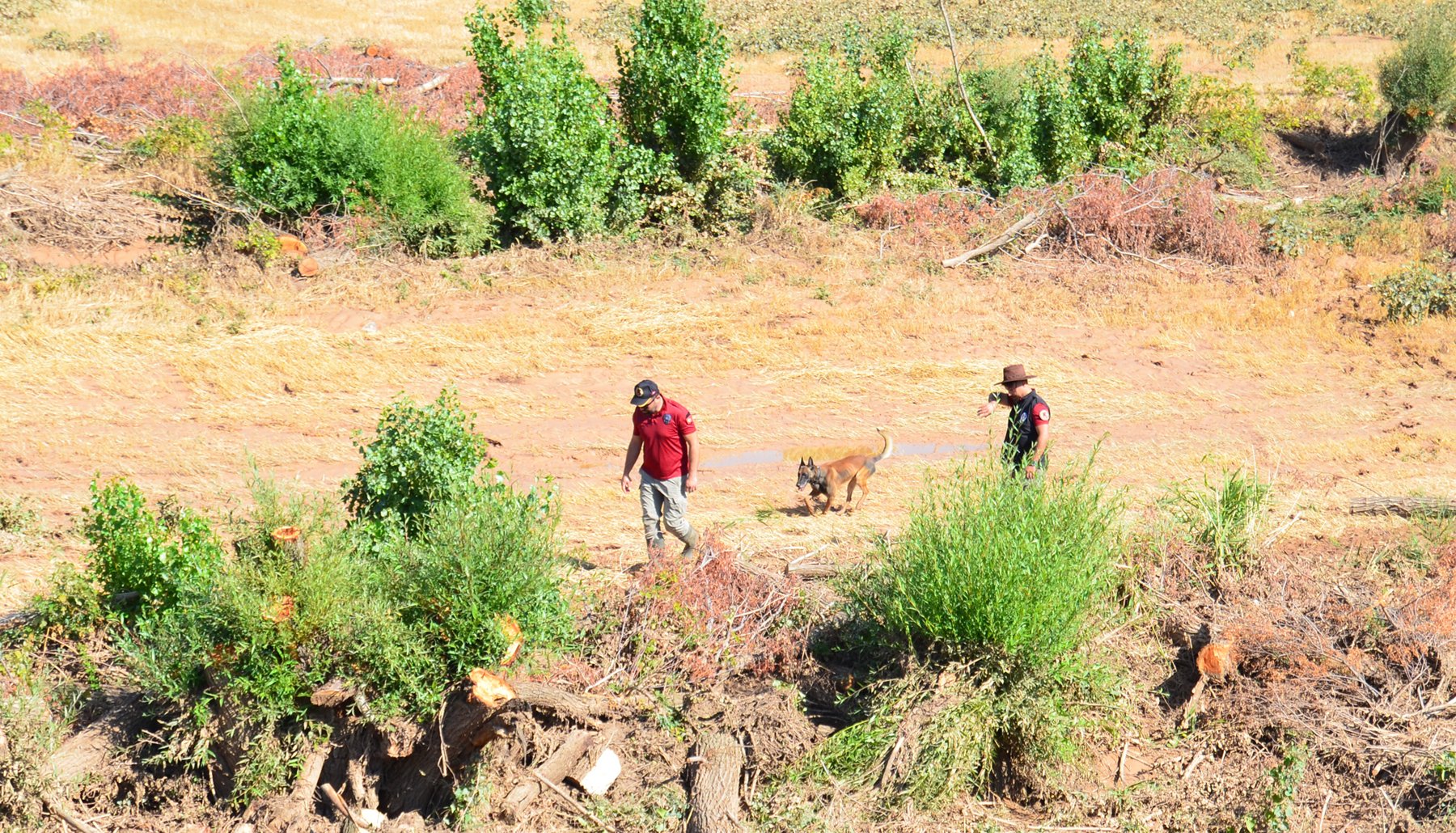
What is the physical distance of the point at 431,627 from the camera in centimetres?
707

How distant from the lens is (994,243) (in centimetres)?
1742

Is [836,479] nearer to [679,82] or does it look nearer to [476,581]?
[476,581]

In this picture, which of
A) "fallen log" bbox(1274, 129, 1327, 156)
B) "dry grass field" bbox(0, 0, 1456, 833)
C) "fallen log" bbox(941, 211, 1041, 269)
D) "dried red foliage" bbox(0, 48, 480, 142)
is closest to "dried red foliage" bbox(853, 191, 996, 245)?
"dry grass field" bbox(0, 0, 1456, 833)

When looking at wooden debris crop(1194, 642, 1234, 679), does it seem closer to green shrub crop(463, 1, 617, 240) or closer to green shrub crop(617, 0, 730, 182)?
green shrub crop(463, 1, 617, 240)

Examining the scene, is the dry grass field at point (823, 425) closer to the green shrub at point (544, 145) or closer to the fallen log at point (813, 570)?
the fallen log at point (813, 570)

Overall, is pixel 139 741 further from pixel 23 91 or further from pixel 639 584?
pixel 23 91

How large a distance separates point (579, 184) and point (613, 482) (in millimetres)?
6360

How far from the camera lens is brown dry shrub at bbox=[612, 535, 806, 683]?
8031mm

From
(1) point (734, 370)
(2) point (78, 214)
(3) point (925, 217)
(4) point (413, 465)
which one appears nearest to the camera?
(4) point (413, 465)

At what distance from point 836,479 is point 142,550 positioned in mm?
5635

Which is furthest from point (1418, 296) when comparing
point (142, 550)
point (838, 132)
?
point (142, 550)

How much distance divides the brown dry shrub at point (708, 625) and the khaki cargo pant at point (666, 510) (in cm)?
56

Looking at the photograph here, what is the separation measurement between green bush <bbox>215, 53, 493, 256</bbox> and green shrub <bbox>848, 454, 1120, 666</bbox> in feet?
34.5

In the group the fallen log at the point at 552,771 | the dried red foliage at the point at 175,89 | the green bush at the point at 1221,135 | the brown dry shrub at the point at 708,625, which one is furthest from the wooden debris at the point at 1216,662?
the green bush at the point at 1221,135
